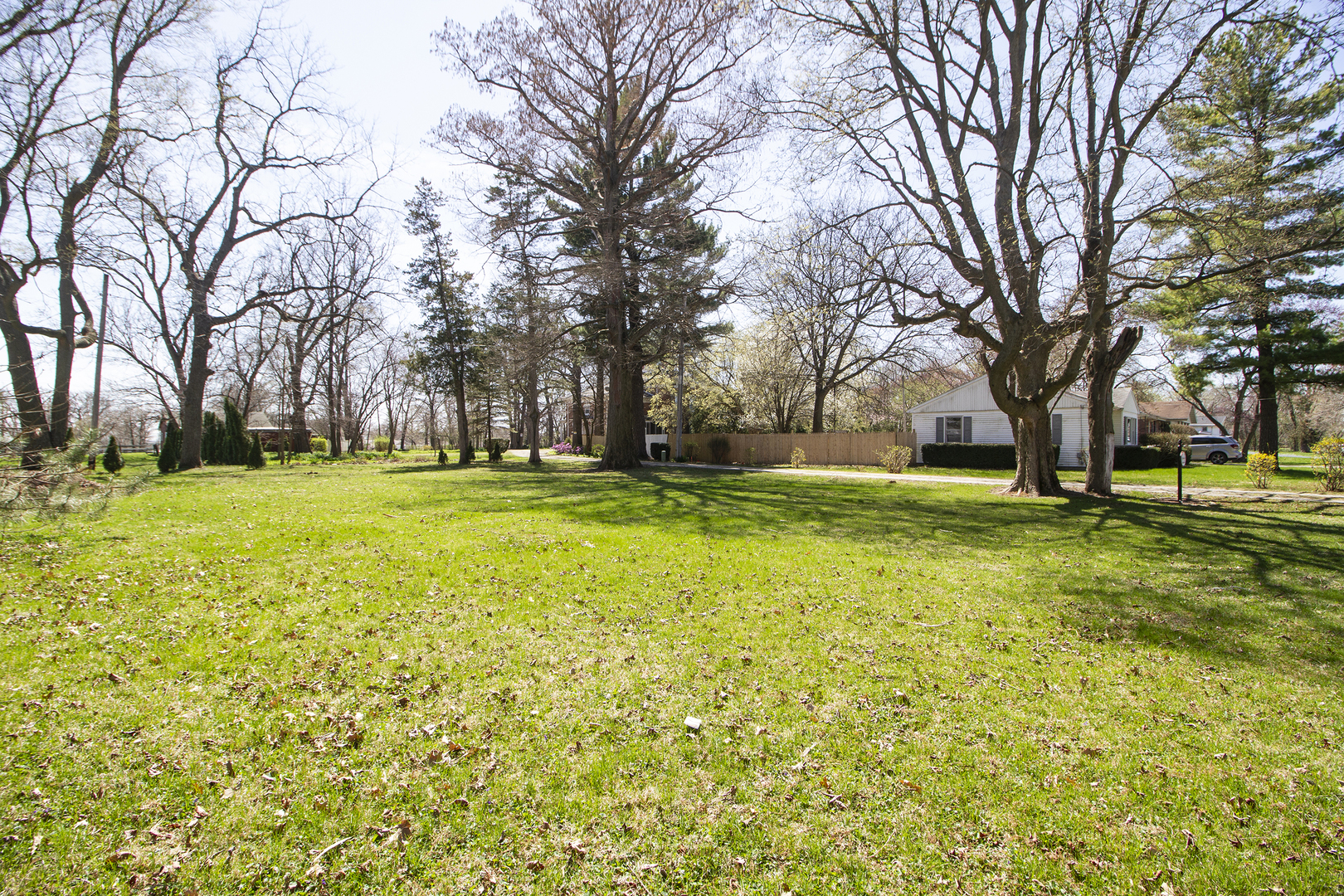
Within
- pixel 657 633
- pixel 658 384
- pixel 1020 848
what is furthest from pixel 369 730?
pixel 658 384

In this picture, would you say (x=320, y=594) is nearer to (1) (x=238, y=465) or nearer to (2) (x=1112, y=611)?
(2) (x=1112, y=611)

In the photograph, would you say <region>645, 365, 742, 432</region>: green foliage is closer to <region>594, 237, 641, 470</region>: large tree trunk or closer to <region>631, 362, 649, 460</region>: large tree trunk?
<region>631, 362, 649, 460</region>: large tree trunk

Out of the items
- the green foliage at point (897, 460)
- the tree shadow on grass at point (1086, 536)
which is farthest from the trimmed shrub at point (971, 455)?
the tree shadow on grass at point (1086, 536)

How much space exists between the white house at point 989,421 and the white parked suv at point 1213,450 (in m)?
2.56

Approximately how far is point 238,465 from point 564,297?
1658 cm

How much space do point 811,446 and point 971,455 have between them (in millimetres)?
7000

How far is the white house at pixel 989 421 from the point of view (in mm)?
24203

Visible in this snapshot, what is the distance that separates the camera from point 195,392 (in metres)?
19.3

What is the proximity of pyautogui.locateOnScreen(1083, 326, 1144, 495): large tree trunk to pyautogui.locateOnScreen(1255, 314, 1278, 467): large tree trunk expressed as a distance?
12.8m

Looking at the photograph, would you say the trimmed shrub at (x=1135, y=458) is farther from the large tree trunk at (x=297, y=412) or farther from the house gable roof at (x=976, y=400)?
the large tree trunk at (x=297, y=412)

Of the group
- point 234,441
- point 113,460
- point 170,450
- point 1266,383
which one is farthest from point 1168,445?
point 113,460

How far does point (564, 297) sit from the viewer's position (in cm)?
1802

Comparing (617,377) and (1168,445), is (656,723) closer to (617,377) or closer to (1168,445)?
(617,377)

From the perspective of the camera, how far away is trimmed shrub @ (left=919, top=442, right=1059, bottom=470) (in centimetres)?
2284
